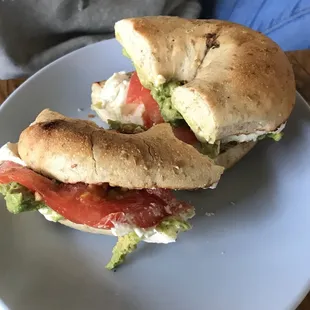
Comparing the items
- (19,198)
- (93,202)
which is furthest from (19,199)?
(93,202)

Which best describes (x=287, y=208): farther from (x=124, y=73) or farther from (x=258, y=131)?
(x=124, y=73)

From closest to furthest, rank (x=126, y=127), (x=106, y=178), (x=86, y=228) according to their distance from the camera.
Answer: (x=106, y=178) → (x=86, y=228) → (x=126, y=127)

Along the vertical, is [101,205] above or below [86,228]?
above

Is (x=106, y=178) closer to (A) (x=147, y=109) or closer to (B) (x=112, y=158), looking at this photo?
(B) (x=112, y=158)

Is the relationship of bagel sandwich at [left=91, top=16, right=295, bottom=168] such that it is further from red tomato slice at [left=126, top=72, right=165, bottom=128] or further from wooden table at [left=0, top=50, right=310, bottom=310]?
wooden table at [left=0, top=50, right=310, bottom=310]

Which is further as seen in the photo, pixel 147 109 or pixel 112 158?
pixel 147 109

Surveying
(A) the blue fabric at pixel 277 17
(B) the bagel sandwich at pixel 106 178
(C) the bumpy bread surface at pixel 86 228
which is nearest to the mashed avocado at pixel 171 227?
(B) the bagel sandwich at pixel 106 178

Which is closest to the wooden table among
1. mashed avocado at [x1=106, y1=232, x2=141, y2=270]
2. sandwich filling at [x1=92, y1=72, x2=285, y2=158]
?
sandwich filling at [x1=92, y1=72, x2=285, y2=158]
